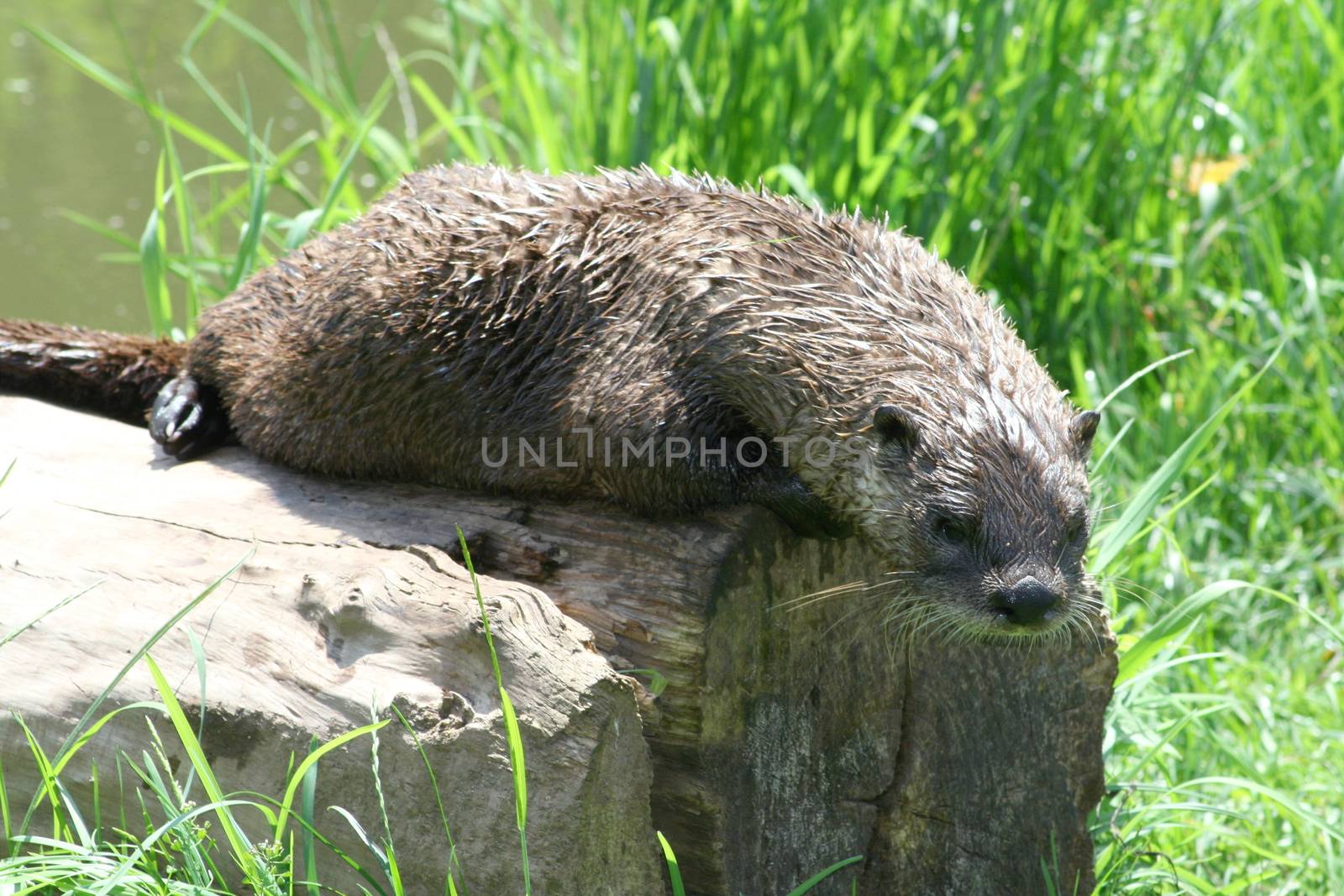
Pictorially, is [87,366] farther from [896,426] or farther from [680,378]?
[896,426]

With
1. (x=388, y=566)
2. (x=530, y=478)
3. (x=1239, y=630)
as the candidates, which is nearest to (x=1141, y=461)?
(x=1239, y=630)

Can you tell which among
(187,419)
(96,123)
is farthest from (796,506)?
(96,123)

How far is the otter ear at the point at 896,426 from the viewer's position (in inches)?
93.0

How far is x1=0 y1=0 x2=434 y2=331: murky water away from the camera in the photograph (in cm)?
593

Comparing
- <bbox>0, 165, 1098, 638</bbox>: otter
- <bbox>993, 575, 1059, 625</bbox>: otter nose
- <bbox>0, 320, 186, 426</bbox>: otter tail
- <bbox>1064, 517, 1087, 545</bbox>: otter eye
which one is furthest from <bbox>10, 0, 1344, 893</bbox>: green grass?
<bbox>993, 575, 1059, 625</bbox>: otter nose

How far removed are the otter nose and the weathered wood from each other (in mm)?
342

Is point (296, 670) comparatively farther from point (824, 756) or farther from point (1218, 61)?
point (1218, 61)

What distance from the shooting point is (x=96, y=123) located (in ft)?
22.8

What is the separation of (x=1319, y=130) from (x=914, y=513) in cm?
334

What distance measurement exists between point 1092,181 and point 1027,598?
262 cm

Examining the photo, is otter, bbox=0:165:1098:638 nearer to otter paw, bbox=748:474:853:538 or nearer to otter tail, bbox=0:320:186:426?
otter paw, bbox=748:474:853:538

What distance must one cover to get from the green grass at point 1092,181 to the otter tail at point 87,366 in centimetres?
45

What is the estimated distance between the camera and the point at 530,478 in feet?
8.99

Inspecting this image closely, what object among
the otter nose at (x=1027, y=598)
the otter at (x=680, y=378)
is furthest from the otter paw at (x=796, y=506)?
the otter nose at (x=1027, y=598)
